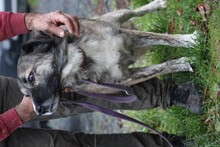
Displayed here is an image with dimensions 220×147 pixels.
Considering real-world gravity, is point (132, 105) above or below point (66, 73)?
below

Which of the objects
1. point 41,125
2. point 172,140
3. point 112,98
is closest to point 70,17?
point 112,98

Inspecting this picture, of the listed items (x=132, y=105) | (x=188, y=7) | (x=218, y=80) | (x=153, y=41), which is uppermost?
(x=188, y=7)

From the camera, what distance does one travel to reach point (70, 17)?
3.04 m

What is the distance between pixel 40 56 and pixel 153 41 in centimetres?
108

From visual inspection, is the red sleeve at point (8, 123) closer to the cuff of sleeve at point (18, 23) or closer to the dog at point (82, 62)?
the dog at point (82, 62)

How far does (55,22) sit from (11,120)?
2.69 feet

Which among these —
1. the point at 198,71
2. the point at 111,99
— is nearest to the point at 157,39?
the point at 198,71

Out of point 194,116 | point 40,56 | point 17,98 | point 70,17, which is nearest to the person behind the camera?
point 70,17

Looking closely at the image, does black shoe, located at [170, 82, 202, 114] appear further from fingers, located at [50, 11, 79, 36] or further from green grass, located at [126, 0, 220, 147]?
fingers, located at [50, 11, 79, 36]

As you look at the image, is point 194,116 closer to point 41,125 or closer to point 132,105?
point 132,105

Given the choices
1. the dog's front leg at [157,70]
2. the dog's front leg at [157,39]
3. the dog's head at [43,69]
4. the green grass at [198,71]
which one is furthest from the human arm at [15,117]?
the green grass at [198,71]

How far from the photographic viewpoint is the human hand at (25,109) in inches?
128

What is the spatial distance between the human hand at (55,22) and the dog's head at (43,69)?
0.56 ft

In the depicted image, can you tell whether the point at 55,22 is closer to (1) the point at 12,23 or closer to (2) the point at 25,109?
(1) the point at 12,23
